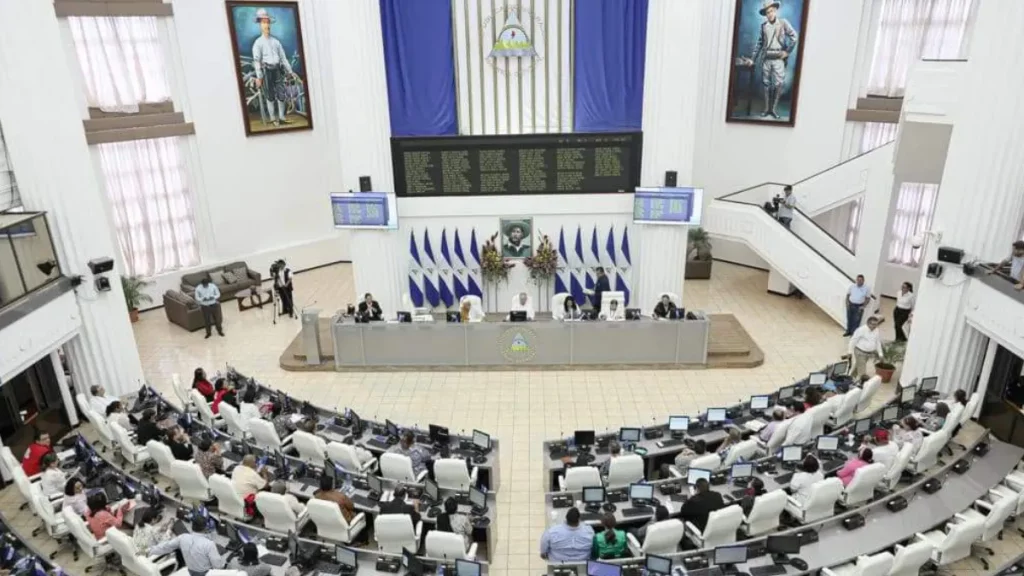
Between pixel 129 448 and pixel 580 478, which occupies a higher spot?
pixel 580 478

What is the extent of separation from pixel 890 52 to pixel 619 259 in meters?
8.85

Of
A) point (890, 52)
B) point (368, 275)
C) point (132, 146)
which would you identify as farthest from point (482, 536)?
point (890, 52)

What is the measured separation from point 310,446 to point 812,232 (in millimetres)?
14279

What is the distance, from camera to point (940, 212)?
1254 centimetres

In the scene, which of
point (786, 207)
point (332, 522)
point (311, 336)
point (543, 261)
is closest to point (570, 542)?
point (332, 522)

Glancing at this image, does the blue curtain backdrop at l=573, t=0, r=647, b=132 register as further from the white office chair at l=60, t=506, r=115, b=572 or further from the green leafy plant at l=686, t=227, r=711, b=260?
the white office chair at l=60, t=506, r=115, b=572

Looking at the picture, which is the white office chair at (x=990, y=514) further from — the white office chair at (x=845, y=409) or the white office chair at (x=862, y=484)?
the white office chair at (x=845, y=409)

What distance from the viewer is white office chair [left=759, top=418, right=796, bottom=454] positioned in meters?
10.8

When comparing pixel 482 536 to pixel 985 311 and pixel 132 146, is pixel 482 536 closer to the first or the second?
pixel 985 311

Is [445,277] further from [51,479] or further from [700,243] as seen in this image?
[51,479]

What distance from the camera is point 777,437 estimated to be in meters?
10.9

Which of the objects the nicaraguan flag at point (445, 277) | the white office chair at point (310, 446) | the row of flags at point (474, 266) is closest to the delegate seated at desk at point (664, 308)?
the row of flags at point (474, 266)

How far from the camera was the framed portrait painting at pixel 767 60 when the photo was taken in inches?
751

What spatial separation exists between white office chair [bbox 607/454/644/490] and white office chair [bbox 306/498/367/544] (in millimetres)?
3555
